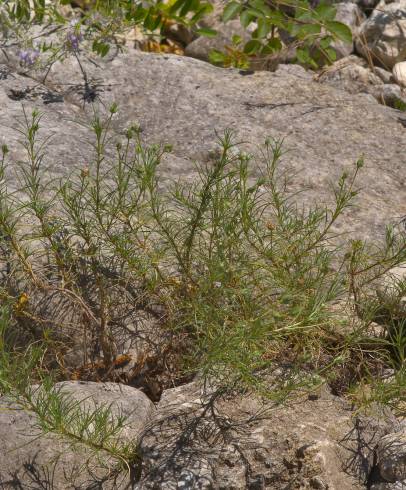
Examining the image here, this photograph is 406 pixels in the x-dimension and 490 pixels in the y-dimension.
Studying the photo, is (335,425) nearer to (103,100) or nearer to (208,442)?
(208,442)

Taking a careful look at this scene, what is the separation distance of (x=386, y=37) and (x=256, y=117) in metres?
2.00

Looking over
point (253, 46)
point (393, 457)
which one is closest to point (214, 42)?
point (253, 46)

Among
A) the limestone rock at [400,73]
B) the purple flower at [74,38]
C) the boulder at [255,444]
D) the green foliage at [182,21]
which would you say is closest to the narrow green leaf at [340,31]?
the green foliage at [182,21]

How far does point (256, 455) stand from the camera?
232 centimetres

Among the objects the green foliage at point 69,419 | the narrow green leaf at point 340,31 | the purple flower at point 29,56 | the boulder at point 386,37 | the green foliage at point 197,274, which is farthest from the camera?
the boulder at point 386,37

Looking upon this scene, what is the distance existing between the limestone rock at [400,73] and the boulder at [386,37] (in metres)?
0.21

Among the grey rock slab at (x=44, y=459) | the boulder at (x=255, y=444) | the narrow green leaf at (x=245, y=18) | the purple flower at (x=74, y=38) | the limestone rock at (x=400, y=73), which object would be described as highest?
the narrow green leaf at (x=245, y=18)

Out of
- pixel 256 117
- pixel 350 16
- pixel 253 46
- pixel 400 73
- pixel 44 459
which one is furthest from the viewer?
pixel 350 16

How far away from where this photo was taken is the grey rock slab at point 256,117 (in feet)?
11.9

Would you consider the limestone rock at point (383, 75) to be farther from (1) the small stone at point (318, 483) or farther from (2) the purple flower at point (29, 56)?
(1) the small stone at point (318, 483)

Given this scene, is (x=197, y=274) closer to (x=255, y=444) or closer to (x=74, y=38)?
(x=255, y=444)

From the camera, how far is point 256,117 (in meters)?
3.94

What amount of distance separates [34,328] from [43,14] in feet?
7.01

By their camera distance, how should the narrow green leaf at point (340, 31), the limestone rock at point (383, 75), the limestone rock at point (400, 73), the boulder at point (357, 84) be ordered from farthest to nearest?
the limestone rock at point (383, 75) → the limestone rock at point (400, 73) → the boulder at point (357, 84) → the narrow green leaf at point (340, 31)
